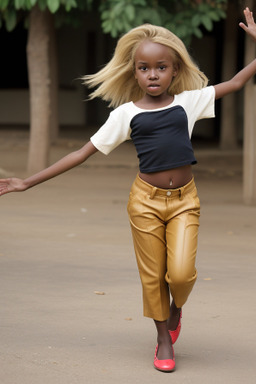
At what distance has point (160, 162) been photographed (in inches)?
171

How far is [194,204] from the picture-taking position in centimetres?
440

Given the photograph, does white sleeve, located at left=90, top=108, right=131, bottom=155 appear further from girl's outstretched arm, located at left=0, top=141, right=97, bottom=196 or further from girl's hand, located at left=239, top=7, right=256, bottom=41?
girl's hand, located at left=239, top=7, right=256, bottom=41

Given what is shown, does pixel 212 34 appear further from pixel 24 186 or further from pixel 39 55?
pixel 24 186

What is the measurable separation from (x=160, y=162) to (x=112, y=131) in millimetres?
273

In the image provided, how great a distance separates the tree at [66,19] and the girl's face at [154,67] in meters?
6.01

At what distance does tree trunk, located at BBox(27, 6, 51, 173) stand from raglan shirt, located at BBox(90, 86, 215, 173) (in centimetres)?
856

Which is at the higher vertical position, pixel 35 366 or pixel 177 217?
pixel 177 217

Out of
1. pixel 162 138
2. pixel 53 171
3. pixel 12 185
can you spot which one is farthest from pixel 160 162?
pixel 12 185

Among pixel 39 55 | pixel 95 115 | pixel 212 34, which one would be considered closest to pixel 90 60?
pixel 95 115

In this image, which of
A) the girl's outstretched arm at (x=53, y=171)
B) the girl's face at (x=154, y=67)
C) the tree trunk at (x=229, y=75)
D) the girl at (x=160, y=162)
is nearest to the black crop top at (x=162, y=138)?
the girl at (x=160, y=162)

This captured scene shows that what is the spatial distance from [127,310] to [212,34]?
49.0 ft

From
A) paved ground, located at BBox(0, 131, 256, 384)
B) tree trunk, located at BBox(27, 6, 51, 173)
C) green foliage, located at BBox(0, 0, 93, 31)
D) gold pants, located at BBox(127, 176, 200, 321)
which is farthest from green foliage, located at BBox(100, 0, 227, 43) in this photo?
gold pants, located at BBox(127, 176, 200, 321)

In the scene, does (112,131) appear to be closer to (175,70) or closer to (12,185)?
(175,70)

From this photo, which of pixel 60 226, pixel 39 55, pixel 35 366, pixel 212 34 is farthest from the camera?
pixel 212 34
